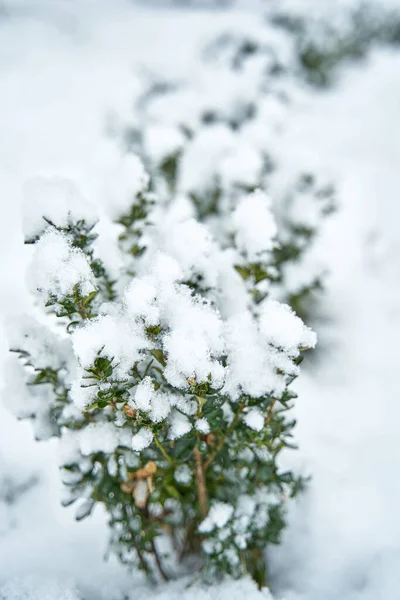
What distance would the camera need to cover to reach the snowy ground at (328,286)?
171 centimetres

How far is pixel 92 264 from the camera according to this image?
1184 millimetres

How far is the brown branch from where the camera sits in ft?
4.23

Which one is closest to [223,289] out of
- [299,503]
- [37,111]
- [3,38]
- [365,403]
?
[299,503]

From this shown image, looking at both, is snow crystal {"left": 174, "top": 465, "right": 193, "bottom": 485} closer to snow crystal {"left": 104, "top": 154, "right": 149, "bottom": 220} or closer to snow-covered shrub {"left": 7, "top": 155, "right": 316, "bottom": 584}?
snow-covered shrub {"left": 7, "top": 155, "right": 316, "bottom": 584}

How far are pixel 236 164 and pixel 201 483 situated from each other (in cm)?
172

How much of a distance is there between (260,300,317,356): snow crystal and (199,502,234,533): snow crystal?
63 cm

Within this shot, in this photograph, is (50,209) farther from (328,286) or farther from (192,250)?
(328,286)

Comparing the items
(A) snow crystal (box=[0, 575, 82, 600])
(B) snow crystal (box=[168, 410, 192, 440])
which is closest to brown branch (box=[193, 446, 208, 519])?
(B) snow crystal (box=[168, 410, 192, 440])

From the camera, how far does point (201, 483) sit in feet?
4.57

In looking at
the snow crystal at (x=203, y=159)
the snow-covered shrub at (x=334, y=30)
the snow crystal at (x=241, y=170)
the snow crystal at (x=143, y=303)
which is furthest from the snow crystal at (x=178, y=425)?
the snow-covered shrub at (x=334, y=30)

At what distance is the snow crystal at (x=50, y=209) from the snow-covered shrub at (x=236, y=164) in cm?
50

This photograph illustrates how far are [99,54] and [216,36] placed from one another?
1314mm

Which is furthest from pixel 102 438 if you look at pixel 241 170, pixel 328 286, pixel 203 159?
pixel 328 286

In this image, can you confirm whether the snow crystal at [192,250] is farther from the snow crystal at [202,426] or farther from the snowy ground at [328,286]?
the snowy ground at [328,286]
